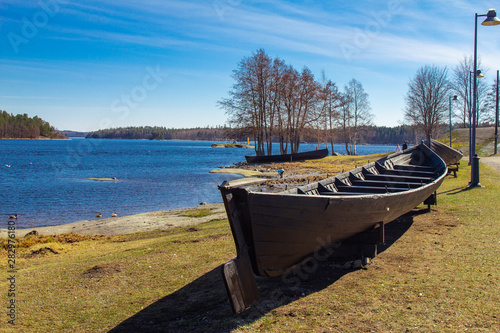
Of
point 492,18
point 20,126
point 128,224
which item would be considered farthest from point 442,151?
point 20,126

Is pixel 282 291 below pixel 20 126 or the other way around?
below

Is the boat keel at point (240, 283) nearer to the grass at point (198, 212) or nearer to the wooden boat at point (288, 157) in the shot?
the grass at point (198, 212)

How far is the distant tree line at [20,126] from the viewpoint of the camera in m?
177

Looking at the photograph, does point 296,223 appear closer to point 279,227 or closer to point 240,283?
point 279,227

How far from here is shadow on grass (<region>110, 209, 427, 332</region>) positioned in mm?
4973

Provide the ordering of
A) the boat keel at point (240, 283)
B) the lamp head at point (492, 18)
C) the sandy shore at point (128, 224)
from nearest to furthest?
the boat keel at point (240, 283), the lamp head at point (492, 18), the sandy shore at point (128, 224)

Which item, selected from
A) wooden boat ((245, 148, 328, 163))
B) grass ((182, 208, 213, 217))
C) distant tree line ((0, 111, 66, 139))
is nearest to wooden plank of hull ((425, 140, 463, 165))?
grass ((182, 208, 213, 217))

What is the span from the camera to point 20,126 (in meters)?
182

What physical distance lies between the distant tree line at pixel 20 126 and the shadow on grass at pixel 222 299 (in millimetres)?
201298

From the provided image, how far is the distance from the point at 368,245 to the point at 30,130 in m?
211

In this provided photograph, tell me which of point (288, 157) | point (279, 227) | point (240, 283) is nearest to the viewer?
point (240, 283)

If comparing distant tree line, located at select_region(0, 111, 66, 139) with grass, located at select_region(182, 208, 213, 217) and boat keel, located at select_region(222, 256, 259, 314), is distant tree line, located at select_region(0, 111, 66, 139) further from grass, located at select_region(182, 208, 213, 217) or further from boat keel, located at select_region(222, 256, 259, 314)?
boat keel, located at select_region(222, 256, 259, 314)

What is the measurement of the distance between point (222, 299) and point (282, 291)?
0.94 metres

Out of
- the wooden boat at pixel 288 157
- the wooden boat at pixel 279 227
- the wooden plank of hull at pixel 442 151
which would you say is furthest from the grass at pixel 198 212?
the wooden boat at pixel 288 157
